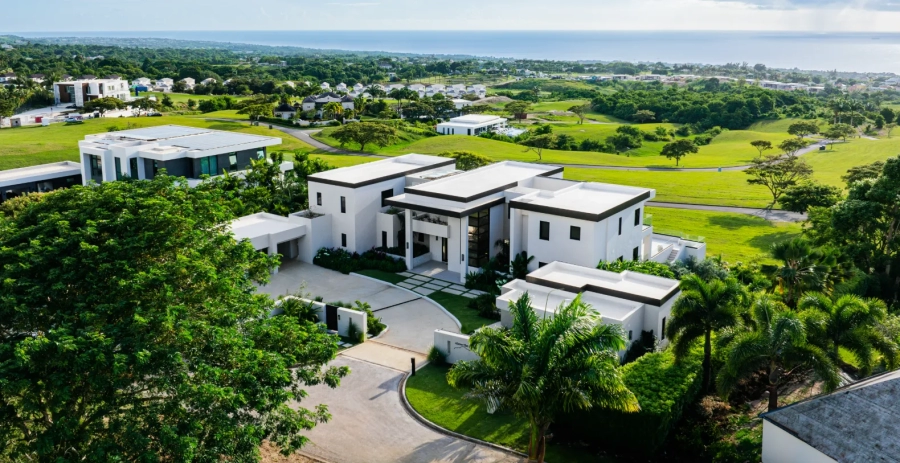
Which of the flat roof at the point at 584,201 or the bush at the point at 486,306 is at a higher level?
the flat roof at the point at 584,201

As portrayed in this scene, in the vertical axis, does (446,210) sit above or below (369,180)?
below

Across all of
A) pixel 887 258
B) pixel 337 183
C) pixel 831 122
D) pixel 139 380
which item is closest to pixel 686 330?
pixel 139 380

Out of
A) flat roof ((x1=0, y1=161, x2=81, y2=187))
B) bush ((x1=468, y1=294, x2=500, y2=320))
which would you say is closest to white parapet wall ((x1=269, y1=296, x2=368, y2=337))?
bush ((x1=468, y1=294, x2=500, y2=320))

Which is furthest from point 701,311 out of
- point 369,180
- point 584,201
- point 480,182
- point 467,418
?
point 369,180

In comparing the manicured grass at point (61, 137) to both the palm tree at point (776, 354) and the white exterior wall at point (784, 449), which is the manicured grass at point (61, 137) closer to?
the palm tree at point (776, 354)

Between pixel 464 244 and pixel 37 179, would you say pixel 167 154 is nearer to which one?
pixel 37 179

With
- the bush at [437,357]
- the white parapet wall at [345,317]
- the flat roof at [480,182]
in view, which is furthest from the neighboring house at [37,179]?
the bush at [437,357]
